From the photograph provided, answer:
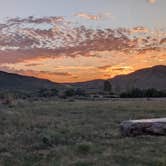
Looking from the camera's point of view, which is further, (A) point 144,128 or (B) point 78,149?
(A) point 144,128

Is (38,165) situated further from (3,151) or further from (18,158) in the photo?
(3,151)

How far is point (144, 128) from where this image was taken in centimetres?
1945

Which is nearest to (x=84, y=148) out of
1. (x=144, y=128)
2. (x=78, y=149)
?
(x=78, y=149)

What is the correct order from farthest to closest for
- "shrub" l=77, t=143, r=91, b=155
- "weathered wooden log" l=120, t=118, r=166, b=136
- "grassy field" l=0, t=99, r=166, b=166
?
"weathered wooden log" l=120, t=118, r=166, b=136
"shrub" l=77, t=143, r=91, b=155
"grassy field" l=0, t=99, r=166, b=166

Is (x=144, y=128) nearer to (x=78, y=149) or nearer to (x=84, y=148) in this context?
(x=84, y=148)

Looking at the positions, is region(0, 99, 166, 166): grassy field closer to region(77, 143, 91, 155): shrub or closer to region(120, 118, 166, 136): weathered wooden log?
region(77, 143, 91, 155): shrub

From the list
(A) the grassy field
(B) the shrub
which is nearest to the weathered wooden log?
(A) the grassy field

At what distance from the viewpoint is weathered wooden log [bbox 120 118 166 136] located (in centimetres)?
1933

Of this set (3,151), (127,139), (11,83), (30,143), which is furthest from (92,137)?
(11,83)

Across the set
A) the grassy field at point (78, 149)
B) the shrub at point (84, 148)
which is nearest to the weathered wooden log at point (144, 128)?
the grassy field at point (78, 149)

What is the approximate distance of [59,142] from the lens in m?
17.6

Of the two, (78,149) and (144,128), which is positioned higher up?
(144,128)

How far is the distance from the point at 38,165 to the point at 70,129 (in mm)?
9021

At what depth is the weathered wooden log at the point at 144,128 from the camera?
19.3 m
